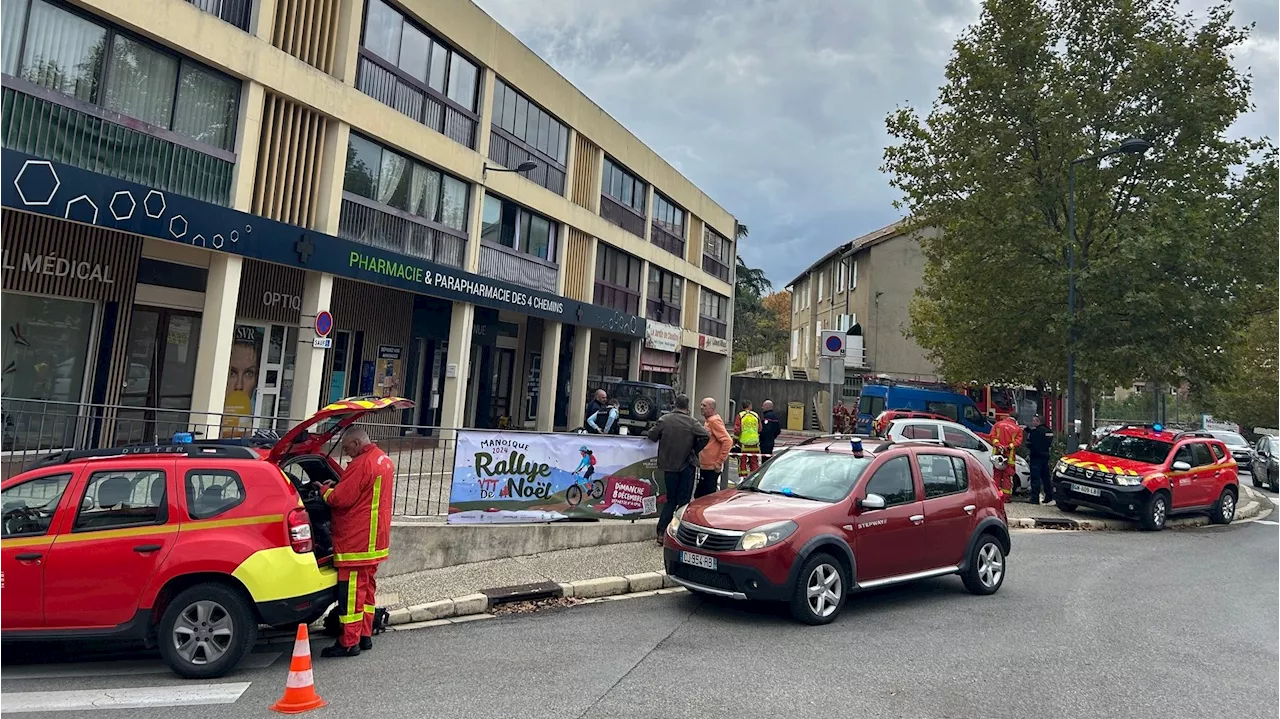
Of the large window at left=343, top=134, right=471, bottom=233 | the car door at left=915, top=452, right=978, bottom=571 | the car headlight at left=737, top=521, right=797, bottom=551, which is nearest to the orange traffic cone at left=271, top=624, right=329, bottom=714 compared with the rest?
the car headlight at left=737, top=521, right=797, bottom=551

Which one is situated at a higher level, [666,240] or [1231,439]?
[666,240]

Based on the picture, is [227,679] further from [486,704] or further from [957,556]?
[957,556]

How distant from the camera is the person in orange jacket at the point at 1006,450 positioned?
48.1 ft

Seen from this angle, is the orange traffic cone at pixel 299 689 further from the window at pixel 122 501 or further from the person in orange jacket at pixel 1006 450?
the person in orange jacket at pixel 1006 450

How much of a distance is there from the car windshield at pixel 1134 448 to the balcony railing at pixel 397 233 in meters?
13.9

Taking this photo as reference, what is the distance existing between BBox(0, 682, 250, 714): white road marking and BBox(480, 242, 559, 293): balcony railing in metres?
13.3

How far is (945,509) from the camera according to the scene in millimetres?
7578

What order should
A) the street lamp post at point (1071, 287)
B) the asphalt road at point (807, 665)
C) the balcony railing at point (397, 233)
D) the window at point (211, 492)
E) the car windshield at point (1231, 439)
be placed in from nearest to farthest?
the asphalt road at point (807, 665) → the window at point (211, 492) → the balcony railing at point (397, 233) → the street lamp post at point (1071, 287) → the car windshield at point (1231, 439)

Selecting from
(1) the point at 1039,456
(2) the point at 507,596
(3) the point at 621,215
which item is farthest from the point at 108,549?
(3) the point at 621,215

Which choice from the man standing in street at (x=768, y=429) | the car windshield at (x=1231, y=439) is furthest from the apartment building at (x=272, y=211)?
the car windshield at (x=1231, y=439)

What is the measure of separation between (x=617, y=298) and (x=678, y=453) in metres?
15.7

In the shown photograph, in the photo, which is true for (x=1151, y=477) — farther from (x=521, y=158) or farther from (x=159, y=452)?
(x=521, y=158)

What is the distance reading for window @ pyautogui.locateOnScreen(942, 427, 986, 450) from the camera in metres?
15.1

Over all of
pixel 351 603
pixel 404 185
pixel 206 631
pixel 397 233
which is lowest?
pixel 206 631
